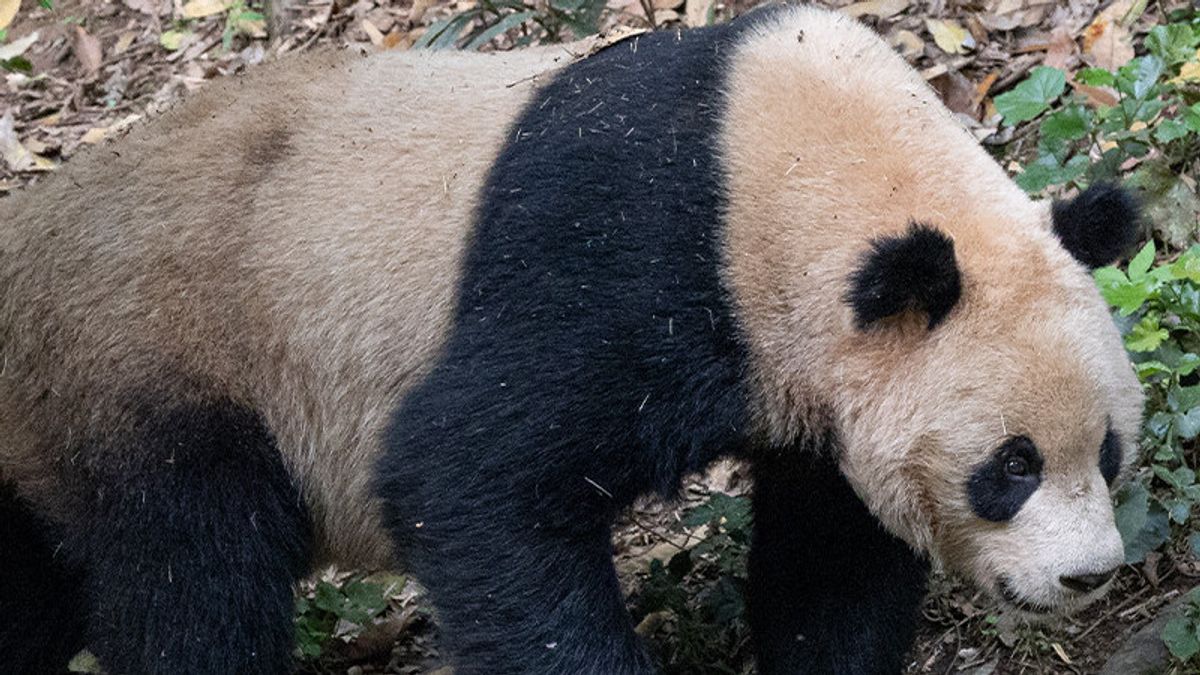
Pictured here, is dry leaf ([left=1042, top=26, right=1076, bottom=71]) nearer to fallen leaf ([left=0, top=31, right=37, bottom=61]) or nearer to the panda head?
the panda head

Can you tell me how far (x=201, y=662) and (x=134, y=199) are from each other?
5.06ft

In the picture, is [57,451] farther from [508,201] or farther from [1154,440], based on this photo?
[1154,440]

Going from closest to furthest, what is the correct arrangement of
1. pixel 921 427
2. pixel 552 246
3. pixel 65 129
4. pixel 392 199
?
1. pixel 921 427
2. pixel 552 246
3. pixel 392 199
4. pixel 65 129

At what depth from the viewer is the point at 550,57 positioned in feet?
17.4

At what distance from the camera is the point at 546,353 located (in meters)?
4.39

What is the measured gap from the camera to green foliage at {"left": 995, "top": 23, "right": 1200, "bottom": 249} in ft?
19.1

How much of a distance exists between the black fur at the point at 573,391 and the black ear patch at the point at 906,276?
431 mm

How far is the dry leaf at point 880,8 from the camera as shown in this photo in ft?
25.8

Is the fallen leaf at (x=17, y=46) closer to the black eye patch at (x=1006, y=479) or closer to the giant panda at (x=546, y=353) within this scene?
the giant panda at (x=546, y=353)

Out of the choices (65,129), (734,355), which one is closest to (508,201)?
(734,355)

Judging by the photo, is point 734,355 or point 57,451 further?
point 57,451

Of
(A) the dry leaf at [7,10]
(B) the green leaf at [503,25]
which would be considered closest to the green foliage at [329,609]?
(B) the green leaf at [503,25]

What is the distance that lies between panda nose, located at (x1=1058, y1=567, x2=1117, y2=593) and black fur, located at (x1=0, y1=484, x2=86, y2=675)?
3.19 meters

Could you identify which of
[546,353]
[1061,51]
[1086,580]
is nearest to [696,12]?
[1061,51]
